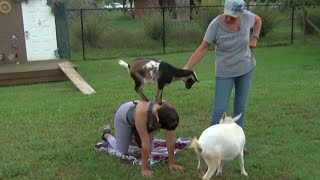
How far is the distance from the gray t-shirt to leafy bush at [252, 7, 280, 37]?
13897 millimetres

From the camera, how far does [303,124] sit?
5871mm

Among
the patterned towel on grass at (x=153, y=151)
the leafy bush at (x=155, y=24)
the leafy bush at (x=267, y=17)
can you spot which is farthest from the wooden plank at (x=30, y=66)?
the leafy bush at (x=267, y=17)

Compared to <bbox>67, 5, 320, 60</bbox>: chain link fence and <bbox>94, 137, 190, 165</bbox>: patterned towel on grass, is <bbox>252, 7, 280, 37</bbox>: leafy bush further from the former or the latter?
<bbox>94, 137, 190, 165</bbox>: patterned towel on grass

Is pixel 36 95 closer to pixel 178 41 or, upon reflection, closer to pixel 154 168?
pixel 154 168

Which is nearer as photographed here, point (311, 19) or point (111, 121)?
point (111, 121)

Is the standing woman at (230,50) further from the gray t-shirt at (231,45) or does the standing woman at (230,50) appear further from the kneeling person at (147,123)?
the kneeling person at (147,123)

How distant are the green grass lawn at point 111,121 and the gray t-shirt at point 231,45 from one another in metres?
0.94

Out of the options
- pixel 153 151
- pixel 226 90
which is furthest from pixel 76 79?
pixel 226 90

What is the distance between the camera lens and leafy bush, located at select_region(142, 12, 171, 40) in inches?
653

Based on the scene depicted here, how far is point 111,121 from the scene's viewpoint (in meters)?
6.31

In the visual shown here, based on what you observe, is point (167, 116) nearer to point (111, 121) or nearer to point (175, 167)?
point (175, 167)

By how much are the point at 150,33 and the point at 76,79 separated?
7510 mm

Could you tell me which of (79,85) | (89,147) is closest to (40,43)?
(79,85)

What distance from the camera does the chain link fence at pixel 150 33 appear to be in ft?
51.5
